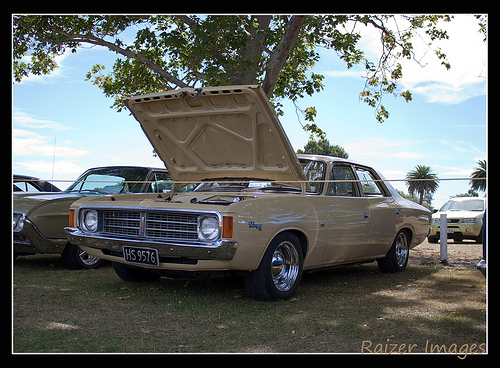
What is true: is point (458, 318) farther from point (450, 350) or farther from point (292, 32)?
point (292, 32)

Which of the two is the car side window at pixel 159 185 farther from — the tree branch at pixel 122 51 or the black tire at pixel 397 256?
the tree branch at pixel 122 51

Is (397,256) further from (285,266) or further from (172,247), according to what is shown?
(172,247)

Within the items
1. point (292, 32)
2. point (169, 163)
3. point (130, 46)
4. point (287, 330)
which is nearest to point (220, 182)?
point (169, 163)

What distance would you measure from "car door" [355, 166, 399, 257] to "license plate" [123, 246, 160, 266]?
9.55ft

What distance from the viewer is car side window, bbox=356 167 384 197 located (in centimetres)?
690

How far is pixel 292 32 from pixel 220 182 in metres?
5.74

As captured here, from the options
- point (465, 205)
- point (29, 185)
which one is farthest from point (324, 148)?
point (29, 185)

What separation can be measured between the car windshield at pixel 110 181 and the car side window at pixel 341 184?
3315 millimetres

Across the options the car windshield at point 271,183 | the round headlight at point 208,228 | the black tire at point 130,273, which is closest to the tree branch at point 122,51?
the car windshield at point 271,183

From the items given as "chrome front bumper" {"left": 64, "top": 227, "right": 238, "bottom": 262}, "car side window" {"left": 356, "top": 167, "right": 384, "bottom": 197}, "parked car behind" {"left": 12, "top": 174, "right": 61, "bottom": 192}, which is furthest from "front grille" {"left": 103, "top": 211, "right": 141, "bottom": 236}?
"parked car behind" {"left": 12, "top": 174, "right": 61, "bottom": 192}

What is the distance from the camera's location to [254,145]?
19.0ft

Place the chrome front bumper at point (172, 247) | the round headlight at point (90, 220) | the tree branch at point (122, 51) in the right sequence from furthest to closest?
the tree branch at point (122, 51) < the round headlight at point (90, 220) < the chrome front bumper at point (172, 247)

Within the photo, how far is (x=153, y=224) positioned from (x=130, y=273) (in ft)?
4.38

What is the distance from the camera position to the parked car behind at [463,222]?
13547 millimetres
